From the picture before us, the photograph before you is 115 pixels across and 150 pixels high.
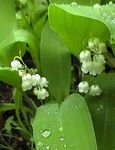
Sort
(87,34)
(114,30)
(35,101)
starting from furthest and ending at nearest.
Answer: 1. (35,101)
2. (87,34)
3. (114,30)

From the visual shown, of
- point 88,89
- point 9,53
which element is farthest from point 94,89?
point 9,53

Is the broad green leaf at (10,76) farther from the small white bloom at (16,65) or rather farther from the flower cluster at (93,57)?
the flower cluster at (93,57)

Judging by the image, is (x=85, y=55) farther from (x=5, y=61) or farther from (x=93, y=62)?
(x=5, y=61)

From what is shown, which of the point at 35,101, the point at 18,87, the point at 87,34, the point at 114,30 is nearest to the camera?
the point at 114,30

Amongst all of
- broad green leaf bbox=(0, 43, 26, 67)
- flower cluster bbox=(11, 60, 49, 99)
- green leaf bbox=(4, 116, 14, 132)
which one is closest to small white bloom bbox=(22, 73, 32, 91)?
flower cluster bbox=(11, 60, 49, 99)

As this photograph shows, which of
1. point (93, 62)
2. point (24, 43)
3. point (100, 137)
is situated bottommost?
point (100, 137)

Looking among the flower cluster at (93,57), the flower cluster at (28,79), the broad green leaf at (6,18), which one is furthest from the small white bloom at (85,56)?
the broad green leaf at (6,18)

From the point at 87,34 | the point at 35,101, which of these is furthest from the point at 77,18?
the point at 35,101
